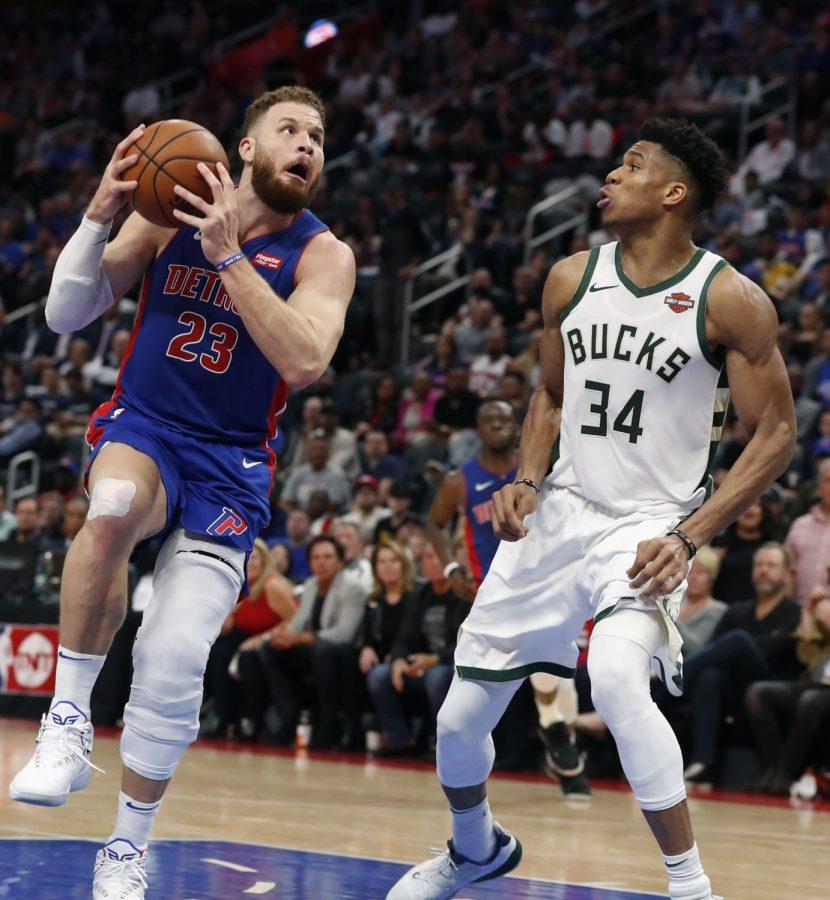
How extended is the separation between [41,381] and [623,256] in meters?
13.1

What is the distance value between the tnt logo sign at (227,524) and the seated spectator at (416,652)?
Answer: 18.7 feet

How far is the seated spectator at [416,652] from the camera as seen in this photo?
10.3 metres

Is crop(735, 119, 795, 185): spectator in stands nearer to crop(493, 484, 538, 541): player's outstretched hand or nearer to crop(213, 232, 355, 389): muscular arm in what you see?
crop(493, 484, 538, 541): player's outstretched hand

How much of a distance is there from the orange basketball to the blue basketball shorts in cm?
61

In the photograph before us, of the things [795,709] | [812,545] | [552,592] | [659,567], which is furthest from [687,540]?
[812,545]

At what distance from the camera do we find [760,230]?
1473 cm

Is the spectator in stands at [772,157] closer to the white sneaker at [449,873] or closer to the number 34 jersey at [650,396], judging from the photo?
the number 34 jersey at [650,396]

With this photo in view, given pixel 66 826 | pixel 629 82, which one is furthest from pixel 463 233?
pixel 66 826

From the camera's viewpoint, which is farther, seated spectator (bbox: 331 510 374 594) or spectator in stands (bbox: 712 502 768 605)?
seated spectator (bbox: 331 510 374 594)

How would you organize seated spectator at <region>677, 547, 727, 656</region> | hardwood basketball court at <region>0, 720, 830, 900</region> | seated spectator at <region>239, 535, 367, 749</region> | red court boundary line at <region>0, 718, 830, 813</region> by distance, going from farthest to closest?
1. seated spectator at <region>239, 535, 367, 749</region>
2. seated spectator at <region>677, 547, 727, 656</region>
3. red court boundary line at <region>0, 718, 830, 813</region>
4. hardwood basketball court at <region>0, 720, 830, 900</region>

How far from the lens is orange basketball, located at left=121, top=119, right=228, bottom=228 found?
14.4 feet

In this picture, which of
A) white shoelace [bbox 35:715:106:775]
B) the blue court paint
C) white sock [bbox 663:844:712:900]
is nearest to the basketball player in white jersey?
white sock [bbox 663:844:712:900]

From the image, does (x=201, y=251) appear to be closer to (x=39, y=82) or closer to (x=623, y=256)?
(x=623, y=256)

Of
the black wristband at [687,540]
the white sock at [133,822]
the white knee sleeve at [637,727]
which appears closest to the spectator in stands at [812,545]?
the black wristband at [687,540]
